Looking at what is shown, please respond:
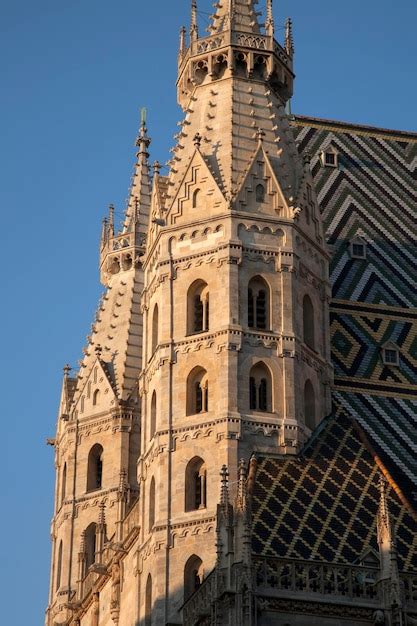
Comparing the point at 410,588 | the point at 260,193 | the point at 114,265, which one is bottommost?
the point at 410,588

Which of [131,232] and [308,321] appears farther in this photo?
[131,232]

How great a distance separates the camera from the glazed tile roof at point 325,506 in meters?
32.8

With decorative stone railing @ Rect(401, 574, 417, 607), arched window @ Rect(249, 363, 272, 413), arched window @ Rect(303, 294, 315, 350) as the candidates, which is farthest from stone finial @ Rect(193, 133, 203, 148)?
decorative stone railing @ Rect(401, 574, 417, 607)

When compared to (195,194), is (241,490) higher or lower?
lower

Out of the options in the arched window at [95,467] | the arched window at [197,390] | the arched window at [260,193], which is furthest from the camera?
the arched window at [95,467]

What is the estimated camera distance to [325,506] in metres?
33.9

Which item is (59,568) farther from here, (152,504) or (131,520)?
(152,504)

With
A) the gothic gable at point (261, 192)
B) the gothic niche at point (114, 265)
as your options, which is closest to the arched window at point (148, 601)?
the gothic gable at point (261, 192)

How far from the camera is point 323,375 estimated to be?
123 feet

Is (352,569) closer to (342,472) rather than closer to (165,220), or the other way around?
(342,472)

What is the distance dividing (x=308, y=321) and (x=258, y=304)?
1440 mm

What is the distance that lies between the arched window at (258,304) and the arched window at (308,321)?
1159 mm

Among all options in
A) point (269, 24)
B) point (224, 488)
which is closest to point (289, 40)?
point (269, 24)

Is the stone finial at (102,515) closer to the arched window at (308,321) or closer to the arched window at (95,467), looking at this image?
the arched window at (95,467)
